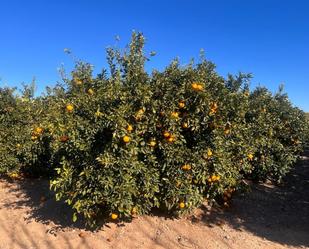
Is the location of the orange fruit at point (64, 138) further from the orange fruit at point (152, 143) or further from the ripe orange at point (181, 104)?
the ripe orange at point (181, 104)

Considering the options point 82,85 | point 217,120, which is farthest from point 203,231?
point 82,85

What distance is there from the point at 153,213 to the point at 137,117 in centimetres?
188

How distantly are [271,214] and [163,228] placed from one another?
7.82 ft

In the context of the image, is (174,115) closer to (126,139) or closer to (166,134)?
(166,134)

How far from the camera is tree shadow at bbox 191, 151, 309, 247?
19.0 ft

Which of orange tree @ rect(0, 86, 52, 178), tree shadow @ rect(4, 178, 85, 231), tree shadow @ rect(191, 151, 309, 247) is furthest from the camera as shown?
orange tree @ rect(0, 86, 52, 178)

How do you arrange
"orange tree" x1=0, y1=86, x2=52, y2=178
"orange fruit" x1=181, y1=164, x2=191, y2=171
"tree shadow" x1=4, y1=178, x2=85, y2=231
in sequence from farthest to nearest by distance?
1. "orange tree" x1=0, y1=86, x2=52, y2=178
2. "tree shadow" x1=4, y1=178, x2=85, y2=231
3. "orange fruit" x1=181, y1=164, x2=191, y2=171

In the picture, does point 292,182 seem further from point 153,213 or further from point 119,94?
point 119,94

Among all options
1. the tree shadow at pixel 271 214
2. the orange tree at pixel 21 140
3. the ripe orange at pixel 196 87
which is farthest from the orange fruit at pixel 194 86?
the orange tree at pixel 21 140

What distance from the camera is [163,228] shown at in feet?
18.1

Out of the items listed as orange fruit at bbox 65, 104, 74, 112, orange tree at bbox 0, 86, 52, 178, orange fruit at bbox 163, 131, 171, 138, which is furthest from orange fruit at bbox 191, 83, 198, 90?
orange tree at bbox 0, 86, 52, 178

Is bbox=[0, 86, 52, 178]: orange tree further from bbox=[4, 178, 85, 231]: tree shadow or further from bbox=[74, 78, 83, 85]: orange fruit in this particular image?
bbox=[74, 78, 83, 85]: orange fruit

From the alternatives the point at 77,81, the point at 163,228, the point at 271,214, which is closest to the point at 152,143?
the point at 163,228

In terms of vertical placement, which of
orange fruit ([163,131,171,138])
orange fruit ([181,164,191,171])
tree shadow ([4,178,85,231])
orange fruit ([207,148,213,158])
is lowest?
tree shadow ([4,178,85,231])
